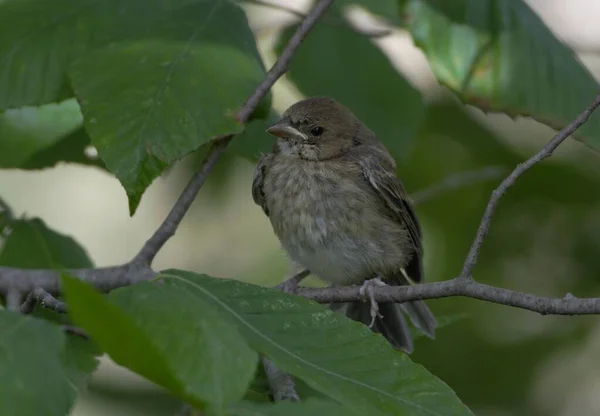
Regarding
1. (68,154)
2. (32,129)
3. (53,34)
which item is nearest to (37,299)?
(53,34)

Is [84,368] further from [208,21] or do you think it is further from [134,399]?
[134,399]

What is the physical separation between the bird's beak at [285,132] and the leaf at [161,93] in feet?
3.43

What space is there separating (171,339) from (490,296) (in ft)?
2.97

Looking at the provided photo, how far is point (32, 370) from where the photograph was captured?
187cm

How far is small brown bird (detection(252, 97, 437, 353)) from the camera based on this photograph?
4.28 metres

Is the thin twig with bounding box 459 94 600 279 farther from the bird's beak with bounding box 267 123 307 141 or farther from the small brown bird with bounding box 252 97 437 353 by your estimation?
the bird's beak with bounding box 267 123 307 141

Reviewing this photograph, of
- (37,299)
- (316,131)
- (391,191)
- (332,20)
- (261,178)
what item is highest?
(332,20)

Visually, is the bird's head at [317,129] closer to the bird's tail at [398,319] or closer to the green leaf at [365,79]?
the green leaf at [365,79]

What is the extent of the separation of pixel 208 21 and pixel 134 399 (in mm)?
2499

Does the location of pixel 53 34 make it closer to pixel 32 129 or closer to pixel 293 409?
pixel 32 129

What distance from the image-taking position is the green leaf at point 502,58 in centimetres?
351

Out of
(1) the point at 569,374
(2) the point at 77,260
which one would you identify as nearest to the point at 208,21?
(2) the point at 77,260

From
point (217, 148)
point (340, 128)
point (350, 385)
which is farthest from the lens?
point (340, 128)

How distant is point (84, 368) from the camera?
298cm
